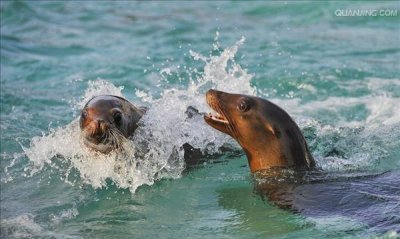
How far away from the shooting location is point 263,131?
627cm

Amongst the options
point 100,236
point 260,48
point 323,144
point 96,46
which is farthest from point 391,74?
point 100,236

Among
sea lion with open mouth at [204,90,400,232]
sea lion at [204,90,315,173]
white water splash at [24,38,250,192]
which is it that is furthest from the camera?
white water splash at [24,38,250,192]

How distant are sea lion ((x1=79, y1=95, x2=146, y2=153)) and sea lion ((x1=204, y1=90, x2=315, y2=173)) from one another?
0.70m

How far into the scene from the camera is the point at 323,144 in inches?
296

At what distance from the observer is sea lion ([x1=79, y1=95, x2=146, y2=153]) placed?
6.09 meters

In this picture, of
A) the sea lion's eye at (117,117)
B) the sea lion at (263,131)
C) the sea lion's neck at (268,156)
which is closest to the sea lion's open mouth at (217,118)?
the sea lion at (263,131)

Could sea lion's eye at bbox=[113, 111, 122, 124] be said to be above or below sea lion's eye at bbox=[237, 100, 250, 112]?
above

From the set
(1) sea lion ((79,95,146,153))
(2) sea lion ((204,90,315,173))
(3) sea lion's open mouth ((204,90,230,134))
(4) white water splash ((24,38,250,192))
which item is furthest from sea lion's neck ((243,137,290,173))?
(1) sea lion ((79,95,146,153))

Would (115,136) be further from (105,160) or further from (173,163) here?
(173,163)

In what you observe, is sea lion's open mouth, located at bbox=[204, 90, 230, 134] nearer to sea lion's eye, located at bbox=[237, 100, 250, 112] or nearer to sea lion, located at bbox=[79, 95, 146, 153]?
sea lion's eye, located at bbox=[237, 100, 250, 112]

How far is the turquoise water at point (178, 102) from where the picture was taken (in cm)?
609

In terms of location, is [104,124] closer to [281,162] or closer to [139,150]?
[139,150]

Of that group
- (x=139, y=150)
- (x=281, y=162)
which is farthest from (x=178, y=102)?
(x=281, y=162)

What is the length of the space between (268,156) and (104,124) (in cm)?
132
